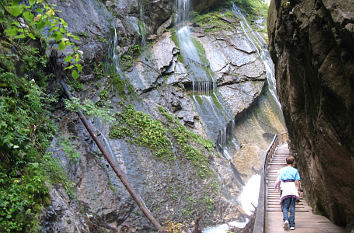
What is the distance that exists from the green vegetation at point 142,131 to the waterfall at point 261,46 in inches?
453

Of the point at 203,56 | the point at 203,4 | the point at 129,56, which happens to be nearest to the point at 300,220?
the point at 129,56

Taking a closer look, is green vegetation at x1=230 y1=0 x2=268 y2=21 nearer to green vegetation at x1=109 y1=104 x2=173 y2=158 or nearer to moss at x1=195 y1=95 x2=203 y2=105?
moss at x1=195 y1=95 x2=203 y2=105

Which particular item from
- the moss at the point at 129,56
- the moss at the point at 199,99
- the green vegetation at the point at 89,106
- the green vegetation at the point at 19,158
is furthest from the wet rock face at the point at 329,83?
the moss at the point at 129,56

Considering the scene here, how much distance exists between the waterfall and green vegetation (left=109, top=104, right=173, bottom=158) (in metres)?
11.5

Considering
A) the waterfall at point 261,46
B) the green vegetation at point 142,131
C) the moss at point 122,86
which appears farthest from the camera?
the waterfall at point 261,46

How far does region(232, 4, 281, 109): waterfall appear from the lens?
20.6 meters

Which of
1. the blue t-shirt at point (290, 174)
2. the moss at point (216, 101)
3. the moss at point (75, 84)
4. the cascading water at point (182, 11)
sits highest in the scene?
the cascading water at point (182, 11)

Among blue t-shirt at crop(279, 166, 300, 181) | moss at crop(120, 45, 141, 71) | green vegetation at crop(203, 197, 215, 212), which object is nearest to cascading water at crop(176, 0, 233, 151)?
moss at crop(120, 45, 141, 71)

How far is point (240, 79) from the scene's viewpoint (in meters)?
19.3

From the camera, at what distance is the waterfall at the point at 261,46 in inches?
811

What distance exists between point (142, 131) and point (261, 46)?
585 inches

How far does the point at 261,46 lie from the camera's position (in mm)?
22109

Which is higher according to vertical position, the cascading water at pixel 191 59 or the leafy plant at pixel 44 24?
the leafy plant at pixel 44 24

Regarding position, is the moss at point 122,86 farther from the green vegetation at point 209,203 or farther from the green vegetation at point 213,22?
the green vegetation at point 213,22
